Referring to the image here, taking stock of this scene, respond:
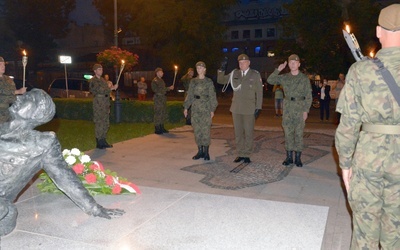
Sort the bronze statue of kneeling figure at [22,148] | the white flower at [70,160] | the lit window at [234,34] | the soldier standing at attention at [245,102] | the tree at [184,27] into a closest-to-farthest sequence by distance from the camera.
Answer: the bronze statue of kneeling figure at [22,148]
the white flower at [70,160]
the soldier standing at attention at [245,102]
the tree at [184,27]
the lit window at [234,34]

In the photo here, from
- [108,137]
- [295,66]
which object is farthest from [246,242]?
[108,137]

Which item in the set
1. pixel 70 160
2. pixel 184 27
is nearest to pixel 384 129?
pixel 70 160

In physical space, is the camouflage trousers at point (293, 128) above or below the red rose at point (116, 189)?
above

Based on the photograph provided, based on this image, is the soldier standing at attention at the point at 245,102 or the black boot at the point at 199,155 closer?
the soldier standing at attention at the point at 245,102

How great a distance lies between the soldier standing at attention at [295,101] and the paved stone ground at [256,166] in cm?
55

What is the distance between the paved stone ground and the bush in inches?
177

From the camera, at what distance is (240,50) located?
5453 centimetres

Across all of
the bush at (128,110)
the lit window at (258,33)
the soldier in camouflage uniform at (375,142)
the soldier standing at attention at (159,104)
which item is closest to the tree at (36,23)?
the lit window at (258,33)

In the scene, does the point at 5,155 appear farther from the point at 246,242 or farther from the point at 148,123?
the point at 148,123

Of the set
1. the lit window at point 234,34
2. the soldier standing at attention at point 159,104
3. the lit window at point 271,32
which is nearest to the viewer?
the soldier standing at attention at point 159,104

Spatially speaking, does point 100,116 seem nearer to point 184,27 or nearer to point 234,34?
point 184,27

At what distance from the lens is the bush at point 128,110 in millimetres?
15781

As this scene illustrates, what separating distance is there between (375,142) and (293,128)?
16.8 feet

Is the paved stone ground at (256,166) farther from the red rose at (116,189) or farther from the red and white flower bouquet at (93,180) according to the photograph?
the red rose at (116,189)
